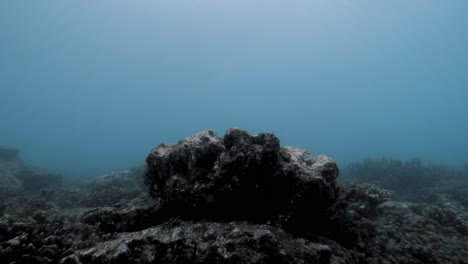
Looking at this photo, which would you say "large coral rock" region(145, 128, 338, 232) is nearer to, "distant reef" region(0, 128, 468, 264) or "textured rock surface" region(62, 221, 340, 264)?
"distant reef" region(0, 128, 468, 264)

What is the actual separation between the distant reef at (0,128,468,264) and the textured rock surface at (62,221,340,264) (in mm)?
14

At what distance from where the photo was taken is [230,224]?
420 centimetres

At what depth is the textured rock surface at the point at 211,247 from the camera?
11.8ft

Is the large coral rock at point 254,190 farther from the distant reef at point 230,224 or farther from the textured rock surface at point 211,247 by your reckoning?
the textured rock surface at point 211,247

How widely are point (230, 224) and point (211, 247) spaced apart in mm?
543

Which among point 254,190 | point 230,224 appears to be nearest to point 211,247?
point 230,224

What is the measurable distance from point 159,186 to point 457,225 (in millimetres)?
8452

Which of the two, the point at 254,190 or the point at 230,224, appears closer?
the point at 230,224

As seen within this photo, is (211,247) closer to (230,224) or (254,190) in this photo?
(230,224)

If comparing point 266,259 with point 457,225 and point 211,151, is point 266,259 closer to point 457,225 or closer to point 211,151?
point 211,151

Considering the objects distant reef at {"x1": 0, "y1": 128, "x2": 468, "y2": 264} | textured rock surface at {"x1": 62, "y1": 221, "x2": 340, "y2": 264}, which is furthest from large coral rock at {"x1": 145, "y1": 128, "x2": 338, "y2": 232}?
textured rock surface at {"x1": 62, "y1": 221, "x2": 340, "y2": 264}

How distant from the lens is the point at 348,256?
415cm

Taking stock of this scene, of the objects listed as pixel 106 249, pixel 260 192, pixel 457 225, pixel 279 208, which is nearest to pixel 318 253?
pixel 279 208

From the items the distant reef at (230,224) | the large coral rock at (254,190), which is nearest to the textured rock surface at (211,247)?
the distant reef at (230,224)
